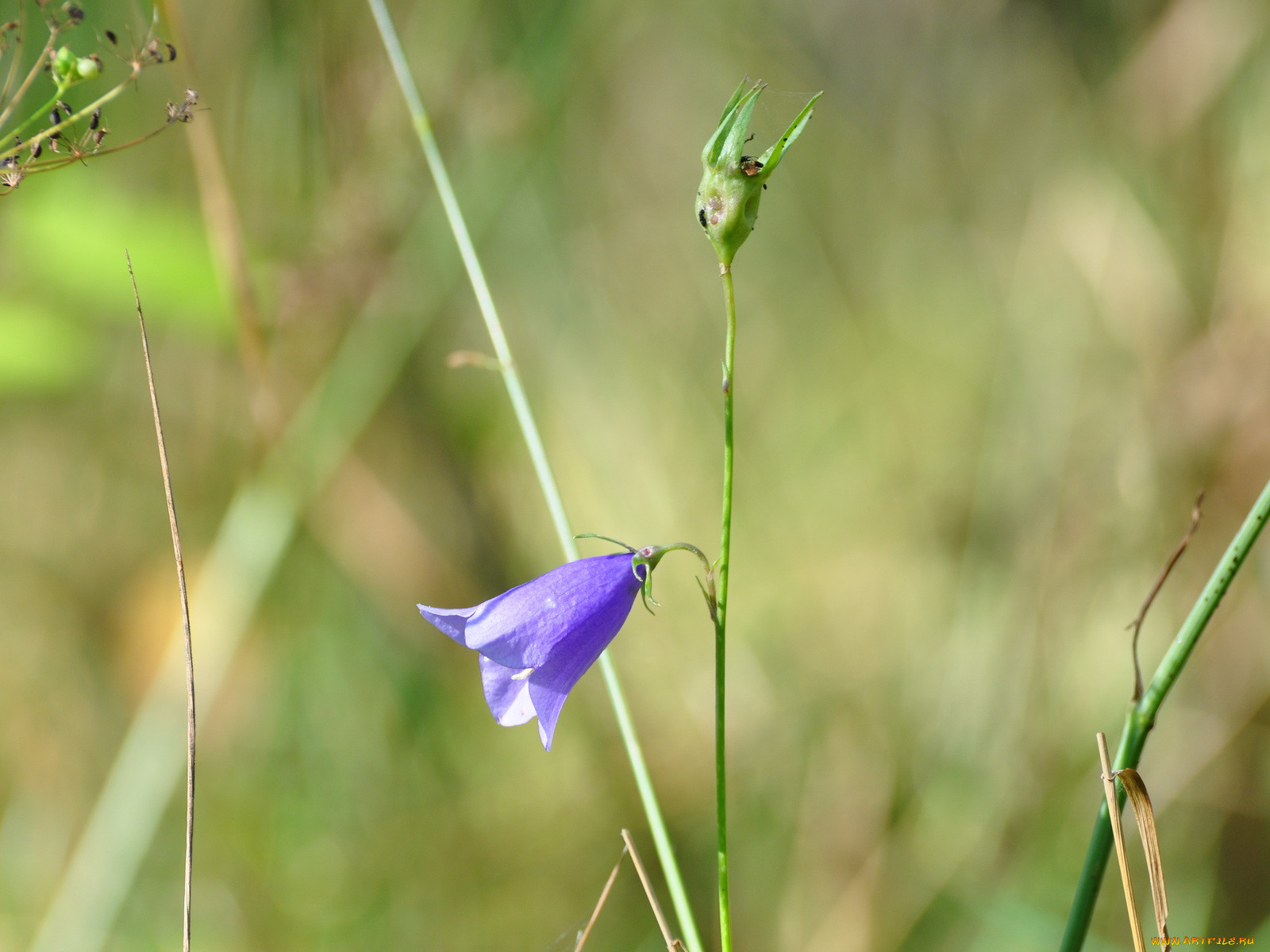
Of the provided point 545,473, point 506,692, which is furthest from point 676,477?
point 506,692

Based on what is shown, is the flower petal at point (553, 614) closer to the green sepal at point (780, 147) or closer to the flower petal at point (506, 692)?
the flower petal at point (506, 692)

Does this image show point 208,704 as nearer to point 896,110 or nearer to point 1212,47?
point 896,110

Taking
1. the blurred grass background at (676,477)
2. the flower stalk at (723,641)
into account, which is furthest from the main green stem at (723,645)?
the blurred grass background at (676,477)

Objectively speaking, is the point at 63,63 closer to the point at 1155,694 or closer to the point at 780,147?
the point at 780,147

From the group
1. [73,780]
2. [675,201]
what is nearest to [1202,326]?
[675,201]

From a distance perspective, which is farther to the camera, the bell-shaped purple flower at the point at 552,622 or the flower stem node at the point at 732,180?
the bell-shaped purple flower at the point at 552,622

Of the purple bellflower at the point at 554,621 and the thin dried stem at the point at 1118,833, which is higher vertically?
the purple bellflower at the point at 554,621

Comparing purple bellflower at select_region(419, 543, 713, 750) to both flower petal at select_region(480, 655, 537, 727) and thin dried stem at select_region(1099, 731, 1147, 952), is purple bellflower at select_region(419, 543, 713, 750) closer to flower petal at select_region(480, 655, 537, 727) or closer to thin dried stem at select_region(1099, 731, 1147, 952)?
flower petal at select_region(480, 655, 537, 727)
